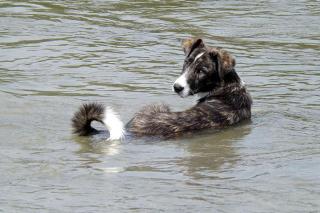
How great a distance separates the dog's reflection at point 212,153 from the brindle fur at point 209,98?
15 cm

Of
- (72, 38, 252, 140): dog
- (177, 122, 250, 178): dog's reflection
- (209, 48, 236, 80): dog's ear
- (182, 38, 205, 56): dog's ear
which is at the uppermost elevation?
(182, 38, 205, 56): dog's ear

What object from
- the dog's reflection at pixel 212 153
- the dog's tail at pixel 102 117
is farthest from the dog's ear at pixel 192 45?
the dog's tail at pixel 102 117

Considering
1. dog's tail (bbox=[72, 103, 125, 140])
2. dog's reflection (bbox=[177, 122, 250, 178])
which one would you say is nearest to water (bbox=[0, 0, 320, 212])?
dog's reflection (bbox=[177, 122, 250, 178])

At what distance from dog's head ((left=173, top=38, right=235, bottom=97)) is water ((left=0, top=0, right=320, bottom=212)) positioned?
0.55 meters

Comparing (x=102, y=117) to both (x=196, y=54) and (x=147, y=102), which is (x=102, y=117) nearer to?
(x=196, y=54)

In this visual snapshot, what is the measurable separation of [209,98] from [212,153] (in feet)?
4.55

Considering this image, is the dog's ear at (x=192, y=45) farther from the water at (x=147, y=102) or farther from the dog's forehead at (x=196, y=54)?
the water at (x=147, y=102)

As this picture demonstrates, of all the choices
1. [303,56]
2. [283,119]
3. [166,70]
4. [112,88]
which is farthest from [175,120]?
[303,56]

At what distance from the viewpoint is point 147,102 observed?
10.3 metres

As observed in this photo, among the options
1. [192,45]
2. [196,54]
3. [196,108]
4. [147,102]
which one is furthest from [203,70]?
[147,102]

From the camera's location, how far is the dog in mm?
8805

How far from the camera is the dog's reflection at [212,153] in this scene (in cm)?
777

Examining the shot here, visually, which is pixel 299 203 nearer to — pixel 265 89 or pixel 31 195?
pixel 31 195

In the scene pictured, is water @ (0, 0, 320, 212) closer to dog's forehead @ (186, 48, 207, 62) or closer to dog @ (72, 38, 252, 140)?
dog @ (72, 38, 252, 140)
